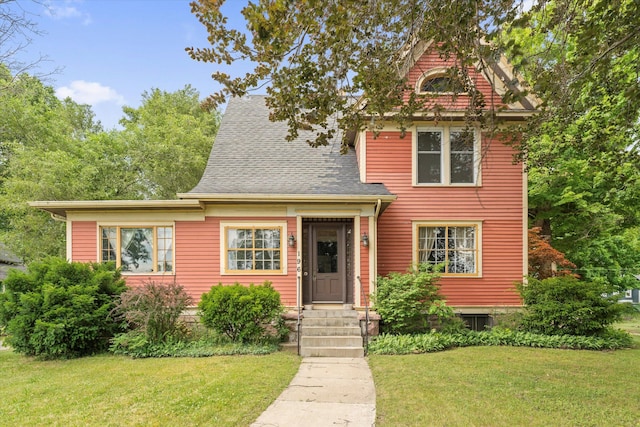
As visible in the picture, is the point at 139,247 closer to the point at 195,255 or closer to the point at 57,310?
the point at 195,255

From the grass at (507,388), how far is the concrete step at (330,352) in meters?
0.34

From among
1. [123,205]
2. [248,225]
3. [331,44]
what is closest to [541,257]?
[248,225]

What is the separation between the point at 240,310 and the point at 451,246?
18.6 feet

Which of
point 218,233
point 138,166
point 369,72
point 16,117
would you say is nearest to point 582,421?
point 369,72

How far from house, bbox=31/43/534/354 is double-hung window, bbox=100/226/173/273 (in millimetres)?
25

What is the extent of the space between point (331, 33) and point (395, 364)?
18.0 ft

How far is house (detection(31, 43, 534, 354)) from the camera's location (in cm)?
894

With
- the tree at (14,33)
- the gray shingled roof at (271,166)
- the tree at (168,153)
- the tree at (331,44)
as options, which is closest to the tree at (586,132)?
the tree at (331,44)

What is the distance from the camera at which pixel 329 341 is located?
7.60 metres

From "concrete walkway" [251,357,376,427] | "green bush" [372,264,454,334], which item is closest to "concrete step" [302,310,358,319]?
"green bush" [372,264,454,334]

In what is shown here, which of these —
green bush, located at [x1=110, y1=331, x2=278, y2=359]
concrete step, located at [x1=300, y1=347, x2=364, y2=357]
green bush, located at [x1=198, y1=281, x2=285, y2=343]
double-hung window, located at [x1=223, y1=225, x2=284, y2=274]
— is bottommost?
concrete step, located at [x1=300, y1=347, x2=364, y2=357]

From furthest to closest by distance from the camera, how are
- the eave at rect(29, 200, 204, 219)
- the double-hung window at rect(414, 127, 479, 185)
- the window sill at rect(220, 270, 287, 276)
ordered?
the double-hung window at rect(414, 127, 479, 185), the window sill at rect(220, 270, 287, 276), the eave at rect(29, 200, 204, 219)

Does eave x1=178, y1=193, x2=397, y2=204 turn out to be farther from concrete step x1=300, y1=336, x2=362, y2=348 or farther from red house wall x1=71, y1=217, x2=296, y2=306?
concrete step x1=300, y1=336, x2=362, y2=348

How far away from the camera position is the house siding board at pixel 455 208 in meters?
9.45
